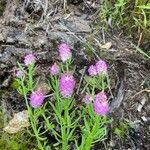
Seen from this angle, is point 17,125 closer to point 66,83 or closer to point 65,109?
point 65,109

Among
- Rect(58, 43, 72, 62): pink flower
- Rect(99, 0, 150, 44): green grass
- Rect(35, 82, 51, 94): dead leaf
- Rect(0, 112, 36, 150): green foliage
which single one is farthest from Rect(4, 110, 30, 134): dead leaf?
Rect(99, 0, 150, 44): green grass

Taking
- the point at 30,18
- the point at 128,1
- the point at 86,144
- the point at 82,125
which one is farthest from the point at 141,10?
the point at 86,144

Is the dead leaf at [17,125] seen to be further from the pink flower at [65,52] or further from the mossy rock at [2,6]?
the mossy rock at [2,6]

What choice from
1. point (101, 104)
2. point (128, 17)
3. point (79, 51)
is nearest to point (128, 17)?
point (128, 17)

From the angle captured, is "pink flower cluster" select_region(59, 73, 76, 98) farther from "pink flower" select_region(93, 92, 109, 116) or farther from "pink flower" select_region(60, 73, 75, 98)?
"pink flower" select_region(93, 92, 109, 116)

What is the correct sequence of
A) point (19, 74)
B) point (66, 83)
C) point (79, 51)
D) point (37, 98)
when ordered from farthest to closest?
point (79, 51) < point (19, 74) < point (37, 98) < point (66, 83)

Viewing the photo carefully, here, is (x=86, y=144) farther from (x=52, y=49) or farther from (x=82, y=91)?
(x=52, y=49)
